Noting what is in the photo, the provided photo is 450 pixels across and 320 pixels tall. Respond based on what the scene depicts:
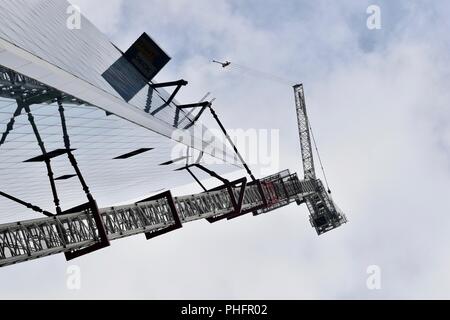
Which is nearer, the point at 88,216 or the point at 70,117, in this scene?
the point at 70,117

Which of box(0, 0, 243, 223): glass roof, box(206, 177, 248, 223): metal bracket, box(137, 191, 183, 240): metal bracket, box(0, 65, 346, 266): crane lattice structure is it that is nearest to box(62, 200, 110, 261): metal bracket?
box(0, 65, 346, 266): crane lattice structure

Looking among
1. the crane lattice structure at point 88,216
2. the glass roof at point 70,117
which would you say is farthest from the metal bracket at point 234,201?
the glass roof at point 70,117

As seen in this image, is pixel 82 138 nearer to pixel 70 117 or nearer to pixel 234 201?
pixel 70 117

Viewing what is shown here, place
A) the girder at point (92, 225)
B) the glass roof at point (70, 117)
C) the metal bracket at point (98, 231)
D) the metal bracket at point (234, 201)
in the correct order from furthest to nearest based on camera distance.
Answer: the metal bracket at point (234, 201) → the metal bracket at point (98, 231) → the girder at point (92, 225) → the glass roof at point (70, 117)

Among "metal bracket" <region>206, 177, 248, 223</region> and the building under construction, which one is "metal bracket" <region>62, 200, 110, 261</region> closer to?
the building under construction

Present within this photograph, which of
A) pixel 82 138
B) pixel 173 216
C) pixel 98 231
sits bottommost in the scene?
pixel 173 216

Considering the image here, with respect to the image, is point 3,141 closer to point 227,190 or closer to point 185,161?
point 185,161

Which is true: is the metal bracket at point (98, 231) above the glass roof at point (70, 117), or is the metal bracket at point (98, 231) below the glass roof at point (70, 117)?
below

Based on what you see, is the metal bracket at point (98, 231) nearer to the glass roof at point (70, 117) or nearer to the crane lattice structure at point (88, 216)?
the crane lattice structure at point (88, 216)

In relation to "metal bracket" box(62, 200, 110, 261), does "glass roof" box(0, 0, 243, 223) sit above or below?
above

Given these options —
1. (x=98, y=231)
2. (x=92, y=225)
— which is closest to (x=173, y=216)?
(x=92, y=225)

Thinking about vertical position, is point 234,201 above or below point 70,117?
below

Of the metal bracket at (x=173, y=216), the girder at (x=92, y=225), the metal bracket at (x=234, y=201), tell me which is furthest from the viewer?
the metal bracket at (x=234, y=201)

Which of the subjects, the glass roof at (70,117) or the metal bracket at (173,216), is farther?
the metal bracket at (173,216)
